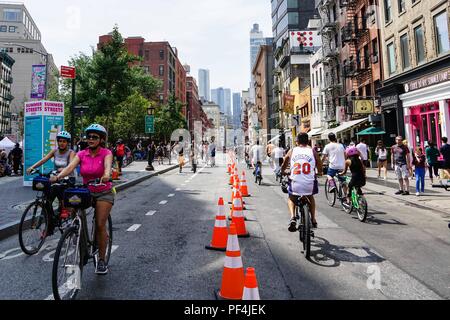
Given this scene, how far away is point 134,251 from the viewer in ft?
18.2

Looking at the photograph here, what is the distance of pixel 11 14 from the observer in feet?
395

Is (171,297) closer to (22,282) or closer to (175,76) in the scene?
(22,282)

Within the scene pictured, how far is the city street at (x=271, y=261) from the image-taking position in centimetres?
391

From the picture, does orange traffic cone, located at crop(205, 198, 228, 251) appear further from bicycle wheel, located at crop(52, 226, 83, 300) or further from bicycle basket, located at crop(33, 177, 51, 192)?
bicycle basket, located at crop(33, 177, 51, 192)

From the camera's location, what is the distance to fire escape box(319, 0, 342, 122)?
113 feet

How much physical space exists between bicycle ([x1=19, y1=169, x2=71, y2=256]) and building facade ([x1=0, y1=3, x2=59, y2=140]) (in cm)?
10806

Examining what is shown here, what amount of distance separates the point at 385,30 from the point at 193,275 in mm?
25650

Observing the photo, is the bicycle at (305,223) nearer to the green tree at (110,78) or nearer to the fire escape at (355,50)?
the green tree at (110,78)

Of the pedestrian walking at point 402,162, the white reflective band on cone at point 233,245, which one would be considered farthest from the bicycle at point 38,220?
the pedestrian walking at point 402,162

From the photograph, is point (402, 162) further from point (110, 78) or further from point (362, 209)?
point (110, 78)

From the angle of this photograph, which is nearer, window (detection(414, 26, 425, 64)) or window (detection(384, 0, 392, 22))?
window (detection(414, 26, 425, 64))

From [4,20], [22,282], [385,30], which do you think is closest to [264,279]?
[22,282]

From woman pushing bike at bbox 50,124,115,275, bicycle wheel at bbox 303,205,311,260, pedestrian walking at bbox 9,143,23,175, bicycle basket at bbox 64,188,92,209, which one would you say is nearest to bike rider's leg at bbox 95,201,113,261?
woman pushing bike at bbox 50,124,115,275

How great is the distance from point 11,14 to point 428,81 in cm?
14391
